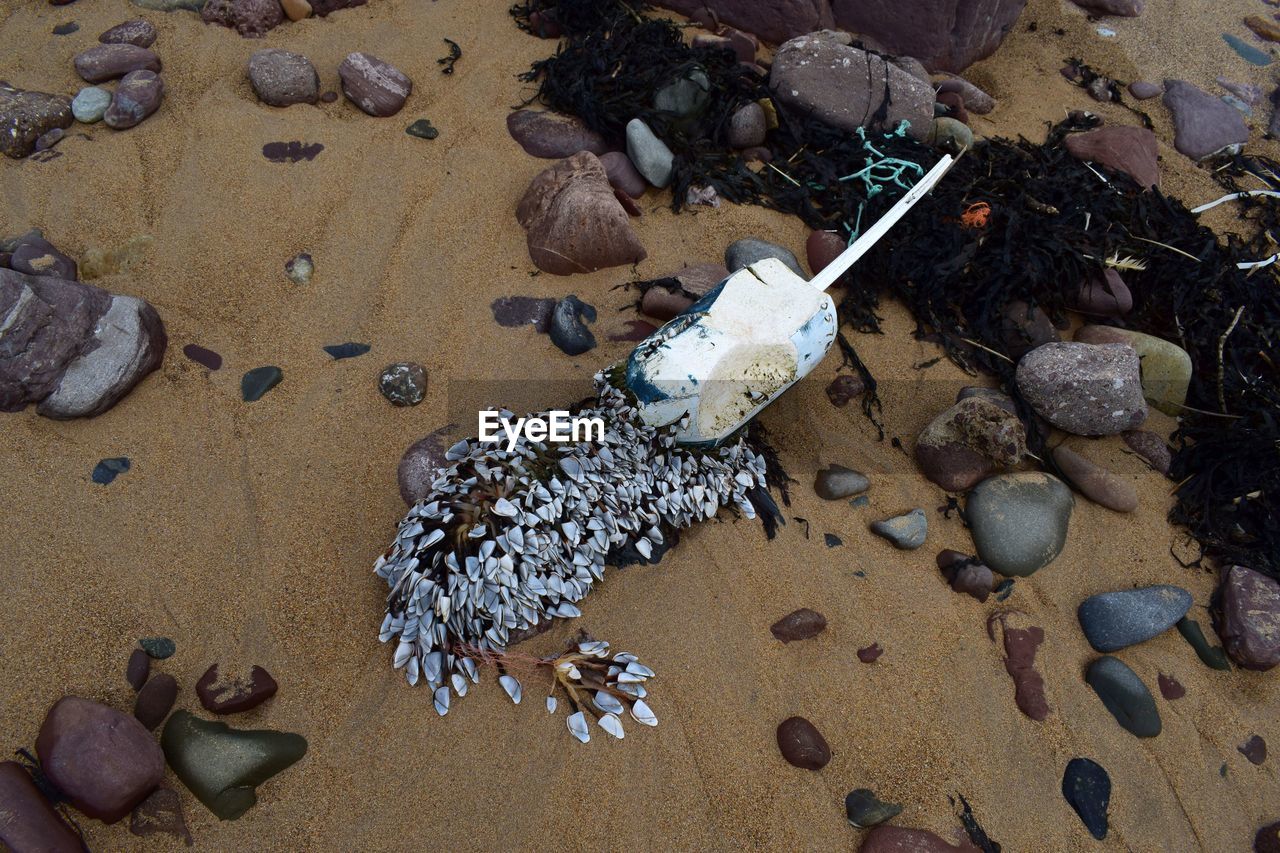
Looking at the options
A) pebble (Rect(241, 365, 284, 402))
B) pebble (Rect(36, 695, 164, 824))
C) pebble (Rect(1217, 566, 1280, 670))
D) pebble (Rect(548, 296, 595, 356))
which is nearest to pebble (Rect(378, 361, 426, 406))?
pebble (Rect(241, 365, 284, 402))

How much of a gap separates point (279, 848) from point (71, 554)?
4.02 feet

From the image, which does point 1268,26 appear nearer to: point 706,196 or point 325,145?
point 706,196

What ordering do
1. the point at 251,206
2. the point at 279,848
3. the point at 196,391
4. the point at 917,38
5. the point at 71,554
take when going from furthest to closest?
the point at 917,38
the point at 251,206
the point at 196,391
the point at 71,554
the point at 279,848

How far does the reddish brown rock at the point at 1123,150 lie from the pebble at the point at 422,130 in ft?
12.1

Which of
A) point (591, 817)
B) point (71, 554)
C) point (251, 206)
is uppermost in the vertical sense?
point (251, 206)

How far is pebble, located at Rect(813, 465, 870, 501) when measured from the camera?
2986 mm

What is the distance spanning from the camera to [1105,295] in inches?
144

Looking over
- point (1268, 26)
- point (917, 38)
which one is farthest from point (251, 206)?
point (1268, 26)

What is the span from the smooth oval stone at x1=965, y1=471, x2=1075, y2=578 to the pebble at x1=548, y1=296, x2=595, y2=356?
171 cm

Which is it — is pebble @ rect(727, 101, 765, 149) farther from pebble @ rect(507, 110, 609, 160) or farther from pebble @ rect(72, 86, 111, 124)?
pebble @ rect(72, 86, 111, 124)

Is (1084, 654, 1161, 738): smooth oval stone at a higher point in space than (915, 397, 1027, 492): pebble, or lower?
lower

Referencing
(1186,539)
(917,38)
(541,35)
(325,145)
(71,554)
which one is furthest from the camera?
(917,38)

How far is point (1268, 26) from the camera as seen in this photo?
611cm

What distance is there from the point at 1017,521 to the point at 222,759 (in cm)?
283
